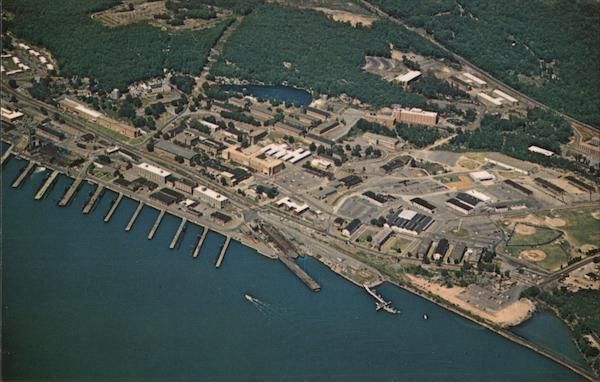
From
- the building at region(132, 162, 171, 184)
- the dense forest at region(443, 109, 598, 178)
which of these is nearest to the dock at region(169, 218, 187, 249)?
the building at region(132, 162, 171, 184)

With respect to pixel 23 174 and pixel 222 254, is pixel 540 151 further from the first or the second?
pixel 23 174

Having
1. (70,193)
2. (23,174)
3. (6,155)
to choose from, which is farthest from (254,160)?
(6,155)

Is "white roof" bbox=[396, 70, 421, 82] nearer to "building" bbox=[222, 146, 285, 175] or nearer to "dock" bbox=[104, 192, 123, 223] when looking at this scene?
"building" bbox=[222, 146, 285, 175]

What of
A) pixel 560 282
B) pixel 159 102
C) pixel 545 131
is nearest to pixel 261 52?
pixel 159 102

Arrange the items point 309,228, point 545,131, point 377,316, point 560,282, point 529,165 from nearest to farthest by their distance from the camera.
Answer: point 377,316, point 560,282, point 309,228, point 529,165, point 545,131

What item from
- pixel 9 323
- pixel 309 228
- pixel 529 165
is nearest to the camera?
pixel 9 323

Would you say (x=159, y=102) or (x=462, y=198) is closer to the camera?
(x=462, y=198)

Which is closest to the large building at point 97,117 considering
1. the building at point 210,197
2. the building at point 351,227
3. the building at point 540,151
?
the building at point 210,197

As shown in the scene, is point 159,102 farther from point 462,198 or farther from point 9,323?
point 9,323
